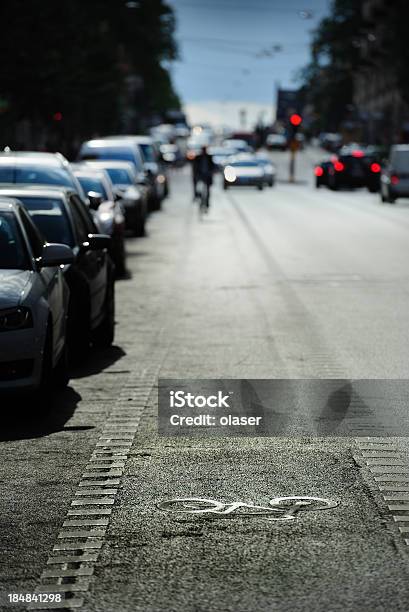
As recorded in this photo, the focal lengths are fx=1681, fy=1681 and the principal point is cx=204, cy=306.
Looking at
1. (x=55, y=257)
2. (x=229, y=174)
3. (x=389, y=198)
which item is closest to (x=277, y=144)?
(x=229, y=174)

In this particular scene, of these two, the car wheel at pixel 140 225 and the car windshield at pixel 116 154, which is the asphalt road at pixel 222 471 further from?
the car windshield at pixel 116 154

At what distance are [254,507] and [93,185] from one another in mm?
17886

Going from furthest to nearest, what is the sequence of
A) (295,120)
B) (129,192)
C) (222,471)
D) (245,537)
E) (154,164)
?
1. (295,120)
2. (154,164)
3. (129,192)
4. (222,471)
5. (245,537)

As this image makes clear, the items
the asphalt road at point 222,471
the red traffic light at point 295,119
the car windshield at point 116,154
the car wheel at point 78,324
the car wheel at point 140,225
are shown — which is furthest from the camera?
the red traffic light at point 295,119

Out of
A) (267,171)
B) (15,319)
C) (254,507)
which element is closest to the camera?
(254,507)

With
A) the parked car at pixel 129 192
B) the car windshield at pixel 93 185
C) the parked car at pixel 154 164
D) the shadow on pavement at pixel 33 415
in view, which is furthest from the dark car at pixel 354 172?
the shadow on pavement at pixel 33 415

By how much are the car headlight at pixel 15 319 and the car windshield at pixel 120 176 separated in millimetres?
23146

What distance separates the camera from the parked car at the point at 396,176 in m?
50.2

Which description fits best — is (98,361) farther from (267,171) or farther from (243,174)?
(267,171)

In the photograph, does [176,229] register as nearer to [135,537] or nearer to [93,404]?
[93,404]

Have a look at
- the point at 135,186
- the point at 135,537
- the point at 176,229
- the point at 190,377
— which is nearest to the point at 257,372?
the point at 190,377

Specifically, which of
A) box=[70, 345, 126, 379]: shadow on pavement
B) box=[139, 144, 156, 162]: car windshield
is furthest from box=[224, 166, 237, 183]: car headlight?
box=[70, 345, 126, 379]: shadow on pavement

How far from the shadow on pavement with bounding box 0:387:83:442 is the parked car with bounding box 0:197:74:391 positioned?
140mm

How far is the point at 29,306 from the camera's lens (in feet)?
34.1
